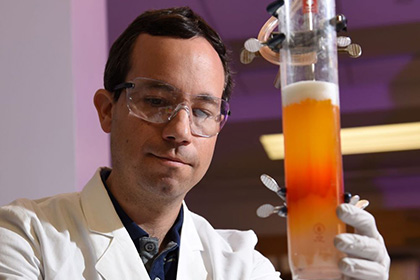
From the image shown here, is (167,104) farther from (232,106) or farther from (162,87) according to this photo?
(232,106)

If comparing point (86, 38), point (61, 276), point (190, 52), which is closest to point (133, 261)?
point (61, 276)

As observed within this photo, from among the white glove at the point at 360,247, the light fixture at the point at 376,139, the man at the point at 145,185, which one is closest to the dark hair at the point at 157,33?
the man at the point at 145,185

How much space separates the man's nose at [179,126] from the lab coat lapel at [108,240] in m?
0.30

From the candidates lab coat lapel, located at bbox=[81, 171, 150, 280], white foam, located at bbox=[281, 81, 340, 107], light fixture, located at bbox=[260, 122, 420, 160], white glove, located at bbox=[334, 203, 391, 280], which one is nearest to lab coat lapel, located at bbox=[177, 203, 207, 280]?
lab coat lapel, located at bbox=[81, 171, 150, 280]

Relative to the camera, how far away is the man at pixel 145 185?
1.69 metres

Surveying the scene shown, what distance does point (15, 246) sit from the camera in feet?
5.33

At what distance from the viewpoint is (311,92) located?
3.88ft

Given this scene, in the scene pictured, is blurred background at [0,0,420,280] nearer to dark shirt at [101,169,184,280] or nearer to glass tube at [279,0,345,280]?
dark shirt at [101,169,184,280]

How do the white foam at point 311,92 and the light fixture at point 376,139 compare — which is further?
the light fixture at point 376,139

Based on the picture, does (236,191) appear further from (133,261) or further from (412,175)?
(133,261)

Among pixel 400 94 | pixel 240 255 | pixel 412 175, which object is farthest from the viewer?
pixel 412 175

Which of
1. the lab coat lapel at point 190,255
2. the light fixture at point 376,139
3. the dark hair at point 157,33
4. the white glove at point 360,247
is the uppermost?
the dark hair at point 157,33

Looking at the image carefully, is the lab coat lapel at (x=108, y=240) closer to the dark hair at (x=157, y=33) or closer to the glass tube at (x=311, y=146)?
the dark hair at (x=157, y=33)

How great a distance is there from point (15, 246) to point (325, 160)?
88 cm
